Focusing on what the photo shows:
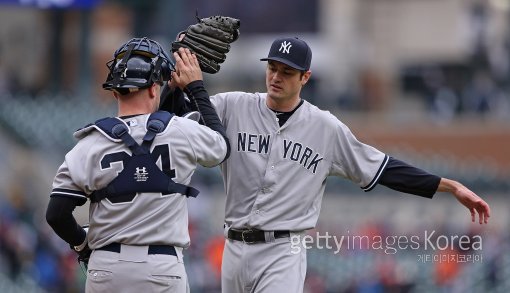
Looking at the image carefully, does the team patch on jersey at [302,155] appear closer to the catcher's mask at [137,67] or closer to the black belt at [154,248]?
the catcher's mask at [137,67]

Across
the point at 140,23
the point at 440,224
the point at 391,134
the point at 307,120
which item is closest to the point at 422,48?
the point at 391,134

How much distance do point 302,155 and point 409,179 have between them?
1.97ft

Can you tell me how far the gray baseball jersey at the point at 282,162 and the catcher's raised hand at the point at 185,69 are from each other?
50 cm

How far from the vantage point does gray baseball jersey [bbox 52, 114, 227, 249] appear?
17.9 ft

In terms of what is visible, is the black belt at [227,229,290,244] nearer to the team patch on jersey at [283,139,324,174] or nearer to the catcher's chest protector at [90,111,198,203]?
the team patch on jersey at [283,139,324,174]

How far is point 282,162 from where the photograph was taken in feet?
21.5

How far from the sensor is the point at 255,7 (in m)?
33.0

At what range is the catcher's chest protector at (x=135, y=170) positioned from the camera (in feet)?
17.9

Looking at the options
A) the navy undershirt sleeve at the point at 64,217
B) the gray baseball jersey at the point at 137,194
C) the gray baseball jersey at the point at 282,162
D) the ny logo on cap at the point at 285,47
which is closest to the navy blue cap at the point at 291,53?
the ny logo on cap at the point at 285,47

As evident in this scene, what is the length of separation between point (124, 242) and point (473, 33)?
28.8 metres

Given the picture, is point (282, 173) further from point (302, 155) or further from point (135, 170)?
point (135, 170)

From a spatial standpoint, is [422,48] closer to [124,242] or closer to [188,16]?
[188,16]

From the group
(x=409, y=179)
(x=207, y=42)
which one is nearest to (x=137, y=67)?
(x=207, y=42)

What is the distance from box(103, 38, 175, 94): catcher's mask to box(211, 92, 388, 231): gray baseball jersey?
0.88m
